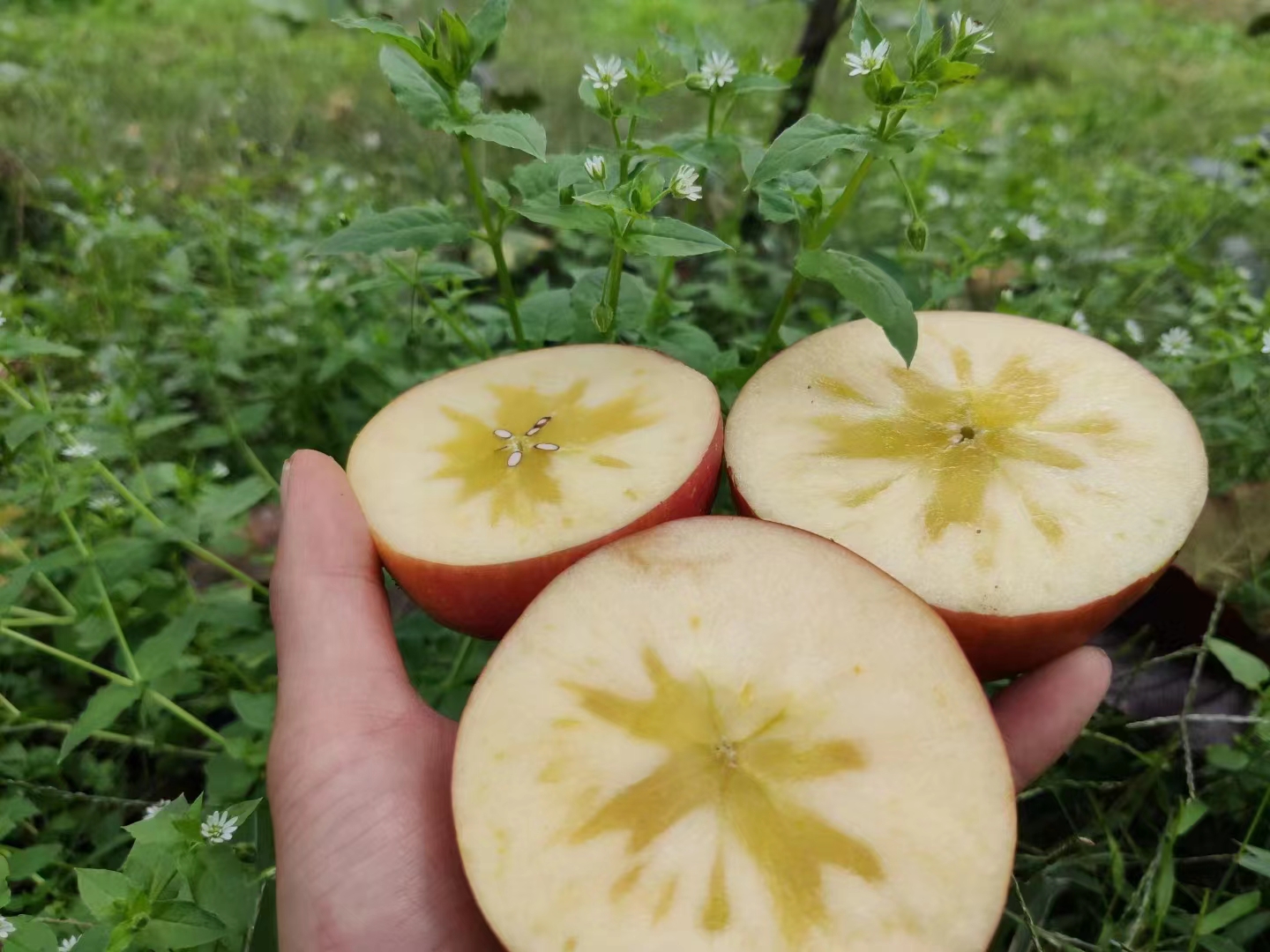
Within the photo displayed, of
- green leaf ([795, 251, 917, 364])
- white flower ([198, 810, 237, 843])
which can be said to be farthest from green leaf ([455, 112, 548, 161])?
white flower ([198, 810, 237, 843])

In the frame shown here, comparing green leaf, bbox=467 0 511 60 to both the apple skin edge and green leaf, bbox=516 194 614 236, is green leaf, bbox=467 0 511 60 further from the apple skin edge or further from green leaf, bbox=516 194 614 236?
the apple skin edge

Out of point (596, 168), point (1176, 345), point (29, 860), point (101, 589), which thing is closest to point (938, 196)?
point (1176, 345)

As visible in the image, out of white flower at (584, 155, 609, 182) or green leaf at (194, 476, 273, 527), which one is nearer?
Answer: white flower at (584, 155, 609, 182)

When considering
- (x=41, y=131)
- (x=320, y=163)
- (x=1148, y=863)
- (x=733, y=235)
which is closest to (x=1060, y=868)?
(x=1148, y=863)

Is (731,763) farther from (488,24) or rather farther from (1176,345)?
(1176,345)

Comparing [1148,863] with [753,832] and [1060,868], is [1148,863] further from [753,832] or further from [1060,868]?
[753,832]

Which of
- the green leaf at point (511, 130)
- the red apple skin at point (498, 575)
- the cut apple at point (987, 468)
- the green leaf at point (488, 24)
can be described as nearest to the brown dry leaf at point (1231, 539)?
the cut apple at point (987, 468)
